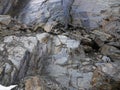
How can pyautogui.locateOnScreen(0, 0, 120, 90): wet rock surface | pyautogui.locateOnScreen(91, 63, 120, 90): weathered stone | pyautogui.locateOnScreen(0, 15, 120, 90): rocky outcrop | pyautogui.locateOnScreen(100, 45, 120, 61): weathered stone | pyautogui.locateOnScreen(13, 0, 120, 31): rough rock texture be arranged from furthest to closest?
1. pyautogui.locateOnScreen(13, 0, 120, 31): rough rock texture
2. pyautogui.locateOnScreen(100, 45, 120, 61): weathered stone
3. pyautogui.locateOnScreen(0, 0, 120, 90): wet rock surface
4. pyautogui.locateOnScreen(0, 15, 120, 90): rocky outcrop
5. pyautogui.locateOnScreen(91, 63, 120, 90): weathered stone

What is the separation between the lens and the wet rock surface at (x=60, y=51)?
7.16 meters

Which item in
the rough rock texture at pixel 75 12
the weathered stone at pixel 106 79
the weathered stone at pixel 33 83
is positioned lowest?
the rough rock texture at pixel 75 12

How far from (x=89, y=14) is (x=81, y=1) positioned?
0.93m

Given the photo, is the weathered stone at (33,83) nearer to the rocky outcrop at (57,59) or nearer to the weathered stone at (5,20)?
the rocky outcrop at (57,59)

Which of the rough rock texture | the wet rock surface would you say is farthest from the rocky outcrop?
the rough rock texture

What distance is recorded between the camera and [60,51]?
840cm

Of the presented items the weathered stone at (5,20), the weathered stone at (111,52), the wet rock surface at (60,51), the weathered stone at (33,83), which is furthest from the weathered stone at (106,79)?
the weathered stone at (5,20)

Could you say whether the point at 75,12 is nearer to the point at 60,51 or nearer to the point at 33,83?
the point at 60,51

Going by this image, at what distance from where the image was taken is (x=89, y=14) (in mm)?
10875

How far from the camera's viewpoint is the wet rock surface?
7.16 metres


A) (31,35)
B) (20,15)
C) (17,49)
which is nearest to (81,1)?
(20,15)

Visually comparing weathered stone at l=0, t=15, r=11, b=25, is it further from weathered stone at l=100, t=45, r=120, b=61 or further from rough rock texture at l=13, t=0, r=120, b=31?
weathered stone at l=100, t=45, r=120, b=61

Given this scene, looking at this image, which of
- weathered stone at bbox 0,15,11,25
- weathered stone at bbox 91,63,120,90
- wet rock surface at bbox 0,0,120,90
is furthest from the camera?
weathered stone at bbox 0,15,11,25

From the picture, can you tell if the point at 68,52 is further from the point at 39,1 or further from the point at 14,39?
the point at 39,1
